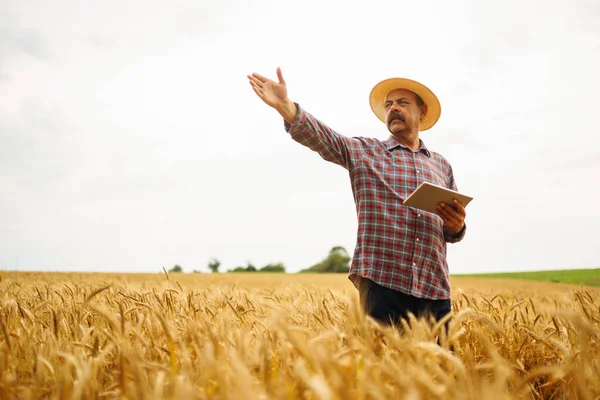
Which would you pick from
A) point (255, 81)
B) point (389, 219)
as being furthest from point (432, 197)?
point (255, 81)

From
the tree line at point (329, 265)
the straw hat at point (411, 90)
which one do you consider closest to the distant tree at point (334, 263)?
the tree line at point (329, 265)

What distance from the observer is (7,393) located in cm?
129

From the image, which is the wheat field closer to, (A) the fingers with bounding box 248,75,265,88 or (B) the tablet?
(B) the tablet

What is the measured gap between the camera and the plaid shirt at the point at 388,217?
3.30m

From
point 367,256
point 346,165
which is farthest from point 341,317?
point 346,165

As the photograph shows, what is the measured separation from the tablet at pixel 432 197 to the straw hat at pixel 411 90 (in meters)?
1.43

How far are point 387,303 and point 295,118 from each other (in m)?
1.65

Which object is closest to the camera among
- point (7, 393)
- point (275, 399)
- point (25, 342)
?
point (275, 399)

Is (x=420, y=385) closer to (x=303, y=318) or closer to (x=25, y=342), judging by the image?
(x=303, y=318)

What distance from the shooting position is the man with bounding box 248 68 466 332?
3.23 metres

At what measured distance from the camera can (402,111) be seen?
382 cm

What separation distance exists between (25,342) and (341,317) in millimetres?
1848

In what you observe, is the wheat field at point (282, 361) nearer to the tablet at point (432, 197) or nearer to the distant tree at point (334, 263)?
the tablet at point (432, 197)

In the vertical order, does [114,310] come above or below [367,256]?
below
